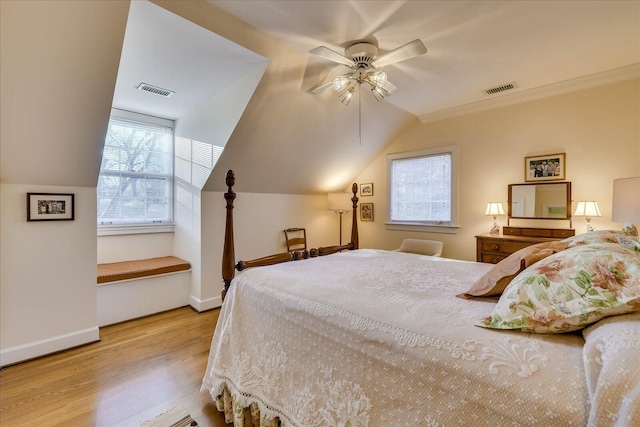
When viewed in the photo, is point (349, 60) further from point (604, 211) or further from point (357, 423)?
point (604, 211)

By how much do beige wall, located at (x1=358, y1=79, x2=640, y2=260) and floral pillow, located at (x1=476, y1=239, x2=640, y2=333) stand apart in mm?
2733

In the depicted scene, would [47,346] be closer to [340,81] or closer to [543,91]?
[340,81]

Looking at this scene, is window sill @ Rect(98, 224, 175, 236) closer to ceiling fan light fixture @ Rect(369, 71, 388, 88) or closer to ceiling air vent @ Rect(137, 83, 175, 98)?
ceiling air vent @ Rect(137, 83, 175, 98)

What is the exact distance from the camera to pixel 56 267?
2521mm

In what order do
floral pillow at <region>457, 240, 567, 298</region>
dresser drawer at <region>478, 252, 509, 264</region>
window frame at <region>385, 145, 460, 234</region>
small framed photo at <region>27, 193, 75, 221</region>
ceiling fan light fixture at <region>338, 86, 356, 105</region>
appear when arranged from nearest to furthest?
floral pillow at <region>457, 240, 567, 298</region>, small framed photo at <region>27, 193, 75, 221</region>, ceiling fan light fixture at <region>338, 86, 356, 105</region>, dresser drawer at <region>478, 252, 509, 264</region>, window frame at <region>385, 145, 460, 234</region>

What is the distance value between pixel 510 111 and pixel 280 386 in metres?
3.90

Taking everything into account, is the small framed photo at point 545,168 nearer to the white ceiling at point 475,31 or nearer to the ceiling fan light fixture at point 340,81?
the white ceiling at point 475,31

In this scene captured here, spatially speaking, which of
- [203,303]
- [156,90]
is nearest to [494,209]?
[203,303]

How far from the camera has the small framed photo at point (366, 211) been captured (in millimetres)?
4812

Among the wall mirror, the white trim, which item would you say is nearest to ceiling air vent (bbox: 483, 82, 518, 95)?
the wall mirror

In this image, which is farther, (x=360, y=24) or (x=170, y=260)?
(x=170, y=260)

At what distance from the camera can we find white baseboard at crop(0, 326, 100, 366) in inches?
90.5

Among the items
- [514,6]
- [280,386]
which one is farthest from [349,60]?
[280,386]

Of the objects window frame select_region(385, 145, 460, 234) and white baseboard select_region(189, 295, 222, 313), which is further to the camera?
window frame select_region(385, 145, 460, 234)
